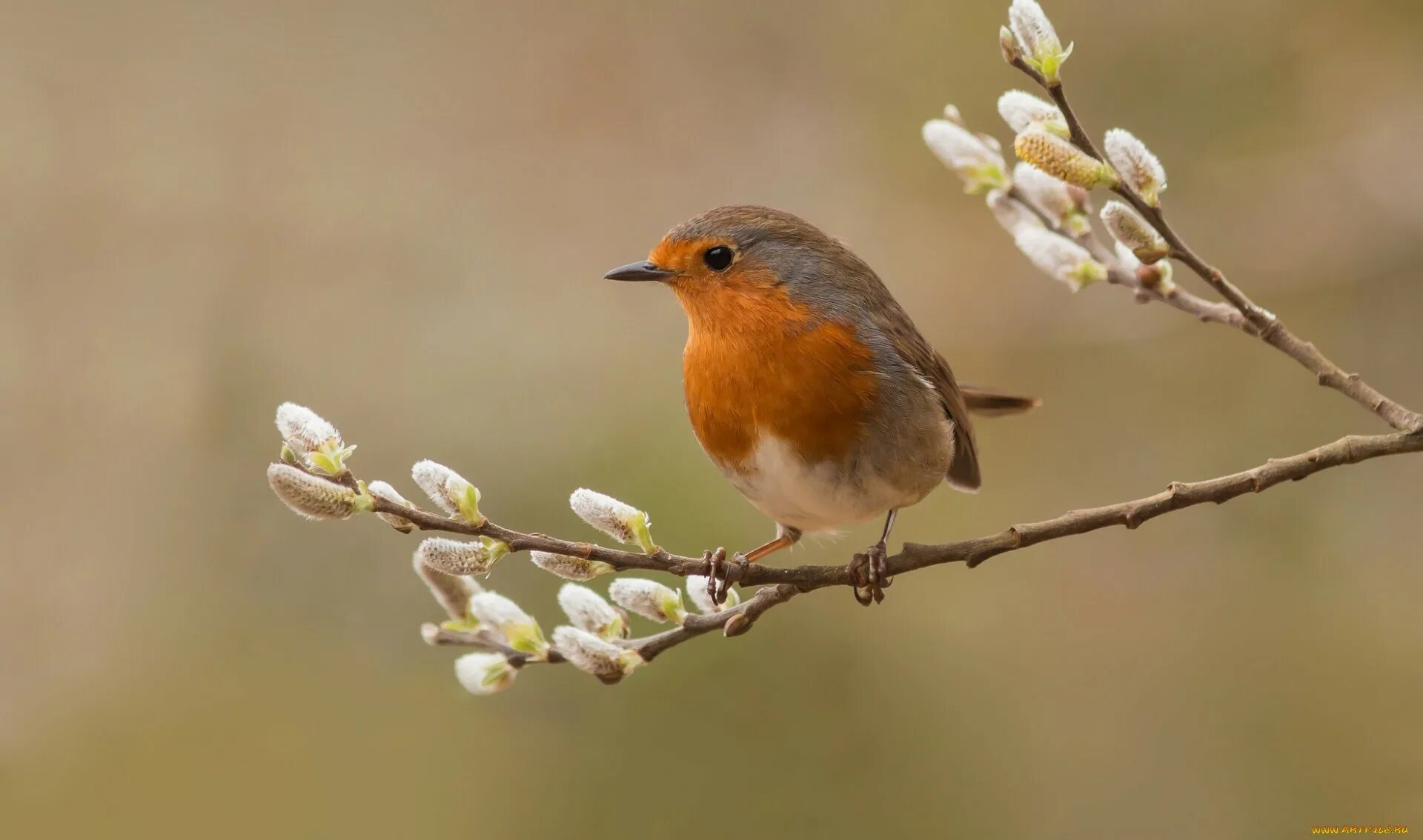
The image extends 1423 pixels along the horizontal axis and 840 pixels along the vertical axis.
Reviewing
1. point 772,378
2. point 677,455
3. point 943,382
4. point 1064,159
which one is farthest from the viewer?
point 677,455

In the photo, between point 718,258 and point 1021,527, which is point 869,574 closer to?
point 1021,527

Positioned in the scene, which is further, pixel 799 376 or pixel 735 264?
pixel 735 264

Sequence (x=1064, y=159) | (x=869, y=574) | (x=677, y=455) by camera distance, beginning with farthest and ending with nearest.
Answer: (x=677, y=455) → (x=869, y=574) → (x=1064, y=159)

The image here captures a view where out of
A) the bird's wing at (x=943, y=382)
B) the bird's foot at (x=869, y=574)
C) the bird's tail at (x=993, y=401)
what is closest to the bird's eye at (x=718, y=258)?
the bird's wing at (x=943, y=382)

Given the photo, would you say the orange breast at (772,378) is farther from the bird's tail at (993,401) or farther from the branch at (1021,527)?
the bird's tail at (993,401)

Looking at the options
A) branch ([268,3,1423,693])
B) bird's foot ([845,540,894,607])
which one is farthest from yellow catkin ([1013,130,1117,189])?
bird's foot ([845,540,894,607])

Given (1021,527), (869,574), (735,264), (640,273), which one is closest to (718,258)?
(735,264)

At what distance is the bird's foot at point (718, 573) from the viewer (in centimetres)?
221

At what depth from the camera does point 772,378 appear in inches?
110

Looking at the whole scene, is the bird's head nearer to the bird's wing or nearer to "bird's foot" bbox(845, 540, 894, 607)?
the bird's wing

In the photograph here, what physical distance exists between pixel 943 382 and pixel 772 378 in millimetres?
635

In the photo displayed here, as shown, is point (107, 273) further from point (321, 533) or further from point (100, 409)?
point (321, 533)

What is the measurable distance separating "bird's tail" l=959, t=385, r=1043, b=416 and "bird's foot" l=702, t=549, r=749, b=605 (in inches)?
51.9

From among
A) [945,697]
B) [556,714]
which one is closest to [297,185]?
[556,714]
